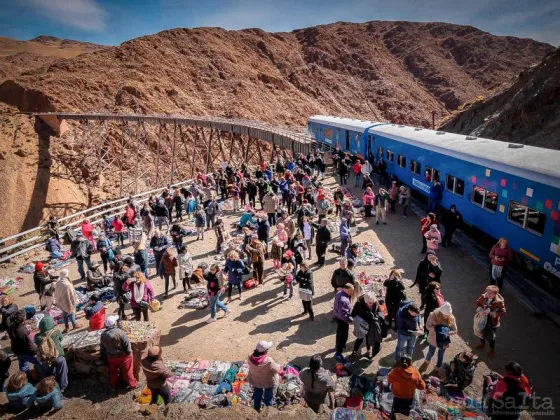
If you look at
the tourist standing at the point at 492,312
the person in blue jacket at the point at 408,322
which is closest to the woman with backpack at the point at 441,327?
the person in blue jacket at the point at 408,322

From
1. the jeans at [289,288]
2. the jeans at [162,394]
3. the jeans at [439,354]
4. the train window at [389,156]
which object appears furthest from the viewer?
the train window at [389,156]

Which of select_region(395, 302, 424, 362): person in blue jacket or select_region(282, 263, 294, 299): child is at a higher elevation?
select_region(395, 302, 424, 362): person in blue jacket

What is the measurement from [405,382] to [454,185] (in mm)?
8509

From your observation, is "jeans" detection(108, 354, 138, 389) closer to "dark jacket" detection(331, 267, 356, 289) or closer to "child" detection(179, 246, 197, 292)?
"child" detection(179, 246, 197, 292)

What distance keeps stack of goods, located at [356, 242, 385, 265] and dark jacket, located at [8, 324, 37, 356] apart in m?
7.31

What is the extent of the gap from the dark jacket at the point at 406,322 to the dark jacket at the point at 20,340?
5914 millimetres

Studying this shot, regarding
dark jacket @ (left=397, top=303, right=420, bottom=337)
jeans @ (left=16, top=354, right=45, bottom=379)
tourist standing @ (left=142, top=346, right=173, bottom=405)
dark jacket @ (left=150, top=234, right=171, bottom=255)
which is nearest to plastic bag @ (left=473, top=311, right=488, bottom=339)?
dark jacket @ (left=397, top=303, right=420, bottom=337)

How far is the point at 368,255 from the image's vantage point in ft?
32.9

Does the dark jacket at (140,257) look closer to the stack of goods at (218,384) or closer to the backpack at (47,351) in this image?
the stack of goods at (218,384)

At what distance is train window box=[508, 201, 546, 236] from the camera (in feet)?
25.4

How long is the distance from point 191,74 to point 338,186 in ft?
162

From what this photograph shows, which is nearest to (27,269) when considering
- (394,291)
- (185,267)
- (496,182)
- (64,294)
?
(64,294)

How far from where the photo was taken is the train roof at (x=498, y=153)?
781 cm

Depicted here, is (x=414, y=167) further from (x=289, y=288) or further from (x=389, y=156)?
(x=289, y=288)
